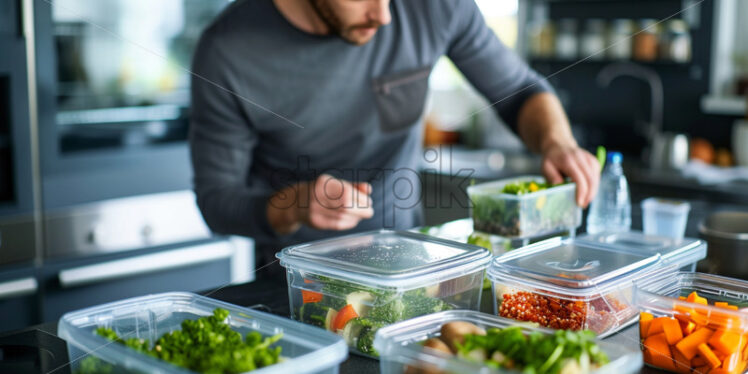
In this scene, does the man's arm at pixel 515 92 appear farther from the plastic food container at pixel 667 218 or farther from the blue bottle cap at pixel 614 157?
the plastic food container at pixel 667 218

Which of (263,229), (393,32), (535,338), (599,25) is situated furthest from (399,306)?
(599,25)

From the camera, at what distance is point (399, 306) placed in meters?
0.82

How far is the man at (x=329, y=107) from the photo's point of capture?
1.24 metres

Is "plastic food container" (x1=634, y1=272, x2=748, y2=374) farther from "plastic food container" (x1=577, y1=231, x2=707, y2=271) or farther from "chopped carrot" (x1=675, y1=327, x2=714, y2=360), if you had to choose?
"plastic food container" (x1=577, y1=231, x2=707, y2=271)

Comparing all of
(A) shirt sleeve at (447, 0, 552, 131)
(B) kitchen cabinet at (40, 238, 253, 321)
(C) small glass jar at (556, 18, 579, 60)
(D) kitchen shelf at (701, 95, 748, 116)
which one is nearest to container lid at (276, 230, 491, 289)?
(A) shirt sleeve at (447, 0, 552, 131)

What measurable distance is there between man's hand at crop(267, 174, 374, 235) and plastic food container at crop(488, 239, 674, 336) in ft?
0.74

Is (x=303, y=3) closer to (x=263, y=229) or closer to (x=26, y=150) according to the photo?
(x=263, y=229)

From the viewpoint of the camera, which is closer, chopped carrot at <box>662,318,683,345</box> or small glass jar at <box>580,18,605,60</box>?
chopped carrot at <box>662,318,683,345</box>

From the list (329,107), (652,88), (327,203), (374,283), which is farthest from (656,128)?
(374,283)

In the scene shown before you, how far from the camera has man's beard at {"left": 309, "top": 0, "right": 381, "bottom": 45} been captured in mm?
1142

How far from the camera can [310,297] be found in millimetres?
892

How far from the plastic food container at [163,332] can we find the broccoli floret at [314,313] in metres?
0.11

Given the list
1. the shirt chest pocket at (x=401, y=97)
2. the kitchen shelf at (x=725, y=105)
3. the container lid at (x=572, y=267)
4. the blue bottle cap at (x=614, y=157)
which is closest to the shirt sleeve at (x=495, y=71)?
the shirt chest pocket at (x=401, y=97)

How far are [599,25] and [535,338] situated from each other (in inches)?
110
